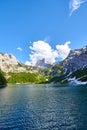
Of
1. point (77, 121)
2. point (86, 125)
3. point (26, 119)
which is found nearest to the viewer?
point (86, 125)

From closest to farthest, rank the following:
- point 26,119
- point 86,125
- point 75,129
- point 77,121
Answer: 1. point 75,129
2. point 86,125
3. point 77,121
4. point 26,119

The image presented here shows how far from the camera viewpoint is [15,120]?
6162 centimetres

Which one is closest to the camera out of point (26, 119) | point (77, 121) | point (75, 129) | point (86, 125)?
point (75, 129)

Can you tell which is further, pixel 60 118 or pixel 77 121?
pixel 60 118

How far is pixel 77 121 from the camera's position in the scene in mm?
59156

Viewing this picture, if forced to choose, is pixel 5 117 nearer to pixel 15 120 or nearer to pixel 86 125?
pixel 15 120

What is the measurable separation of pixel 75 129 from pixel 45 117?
51.4ft

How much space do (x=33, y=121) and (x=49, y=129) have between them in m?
9.47

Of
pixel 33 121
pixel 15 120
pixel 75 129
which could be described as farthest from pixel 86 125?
pixel 15 120

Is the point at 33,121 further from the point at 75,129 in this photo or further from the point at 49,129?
the point at 75,129

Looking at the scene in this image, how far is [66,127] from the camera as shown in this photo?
53.4 m

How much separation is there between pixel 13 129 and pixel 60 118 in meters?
16.0

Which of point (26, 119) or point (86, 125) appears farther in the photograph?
point (26, 119)

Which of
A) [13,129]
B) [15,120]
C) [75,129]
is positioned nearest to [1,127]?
[13,129]
